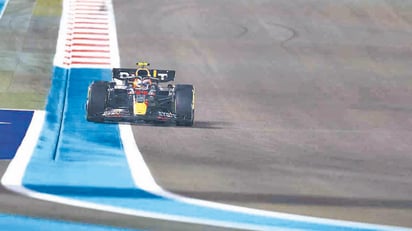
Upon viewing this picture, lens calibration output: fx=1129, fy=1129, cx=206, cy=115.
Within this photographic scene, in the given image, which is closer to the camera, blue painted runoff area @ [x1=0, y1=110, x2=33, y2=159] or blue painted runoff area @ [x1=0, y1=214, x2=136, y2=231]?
blue painted runoff area @ [x1=0, y1=214, x2=136, y2=231]

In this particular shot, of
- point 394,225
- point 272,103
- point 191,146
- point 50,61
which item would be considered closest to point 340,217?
point 394,225

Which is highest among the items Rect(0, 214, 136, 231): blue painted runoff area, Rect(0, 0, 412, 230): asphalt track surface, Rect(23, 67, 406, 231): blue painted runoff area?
Rect(0, 0, 412, 230): asphalt track surface

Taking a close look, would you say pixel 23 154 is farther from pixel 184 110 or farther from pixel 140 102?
pixel 184 110

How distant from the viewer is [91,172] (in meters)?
18.3

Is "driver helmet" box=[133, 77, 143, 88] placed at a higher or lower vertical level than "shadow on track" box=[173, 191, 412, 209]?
higher

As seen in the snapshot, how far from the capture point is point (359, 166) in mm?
19375

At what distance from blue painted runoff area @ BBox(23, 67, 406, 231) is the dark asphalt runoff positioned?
23.9 inches

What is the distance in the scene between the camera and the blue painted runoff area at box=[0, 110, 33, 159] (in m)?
19.9

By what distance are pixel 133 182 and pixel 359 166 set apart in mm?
4101

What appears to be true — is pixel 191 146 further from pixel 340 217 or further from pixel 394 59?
pixel 394 59

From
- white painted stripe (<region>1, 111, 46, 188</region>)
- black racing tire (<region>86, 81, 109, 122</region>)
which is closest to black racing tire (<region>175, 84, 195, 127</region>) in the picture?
black racing tire (<region>86, 81, 109, 122</region>)

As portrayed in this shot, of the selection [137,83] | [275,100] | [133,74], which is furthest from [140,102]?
[275,100]

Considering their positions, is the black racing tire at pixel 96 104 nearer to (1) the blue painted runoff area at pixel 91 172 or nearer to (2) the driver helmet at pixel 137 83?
(1) the blue painted runoff area at pixel 91 172

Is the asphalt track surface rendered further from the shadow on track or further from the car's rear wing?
the car's rear wing
